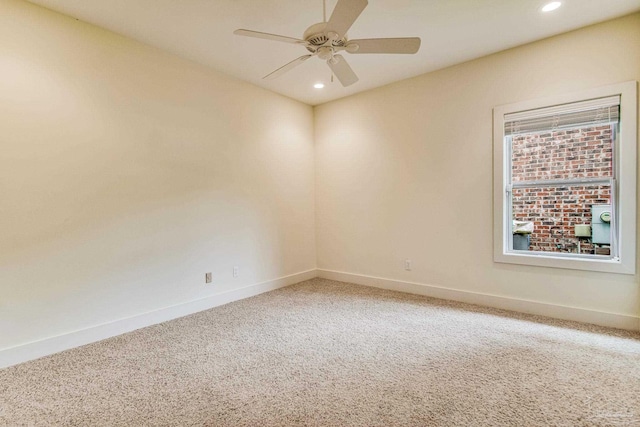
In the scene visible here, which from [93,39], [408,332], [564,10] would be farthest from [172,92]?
[564,10]

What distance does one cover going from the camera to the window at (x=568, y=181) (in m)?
2.66

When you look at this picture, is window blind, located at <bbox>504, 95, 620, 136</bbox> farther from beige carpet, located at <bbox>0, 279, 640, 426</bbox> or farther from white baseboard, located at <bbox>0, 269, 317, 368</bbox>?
white baseboard, located at <bbox>0, 269, 317, 368</bbox>

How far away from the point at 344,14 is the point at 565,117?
2.55 m

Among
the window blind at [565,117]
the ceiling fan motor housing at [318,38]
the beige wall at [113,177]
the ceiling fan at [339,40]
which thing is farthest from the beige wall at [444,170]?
the ceiling fan motor housing at [318,38]

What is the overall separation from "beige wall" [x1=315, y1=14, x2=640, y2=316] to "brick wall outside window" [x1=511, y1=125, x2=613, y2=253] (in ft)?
1.42

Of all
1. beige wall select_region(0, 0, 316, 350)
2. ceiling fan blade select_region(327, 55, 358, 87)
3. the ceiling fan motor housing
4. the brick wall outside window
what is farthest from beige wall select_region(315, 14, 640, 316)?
the ceiling fan motor housing

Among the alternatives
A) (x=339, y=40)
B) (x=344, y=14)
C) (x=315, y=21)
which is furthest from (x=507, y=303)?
(x=315, y=21)

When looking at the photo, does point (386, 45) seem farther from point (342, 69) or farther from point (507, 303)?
point (507, 303)

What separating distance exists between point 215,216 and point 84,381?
6.22ft

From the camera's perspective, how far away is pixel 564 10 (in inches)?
99.0

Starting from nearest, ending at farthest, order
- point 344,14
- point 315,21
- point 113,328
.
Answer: point 344,14 < point 315,21 < point 113,328

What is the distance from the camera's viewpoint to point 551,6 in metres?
2.45

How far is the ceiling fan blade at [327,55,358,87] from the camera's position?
2291mm

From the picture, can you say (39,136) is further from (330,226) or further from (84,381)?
(330,226)
